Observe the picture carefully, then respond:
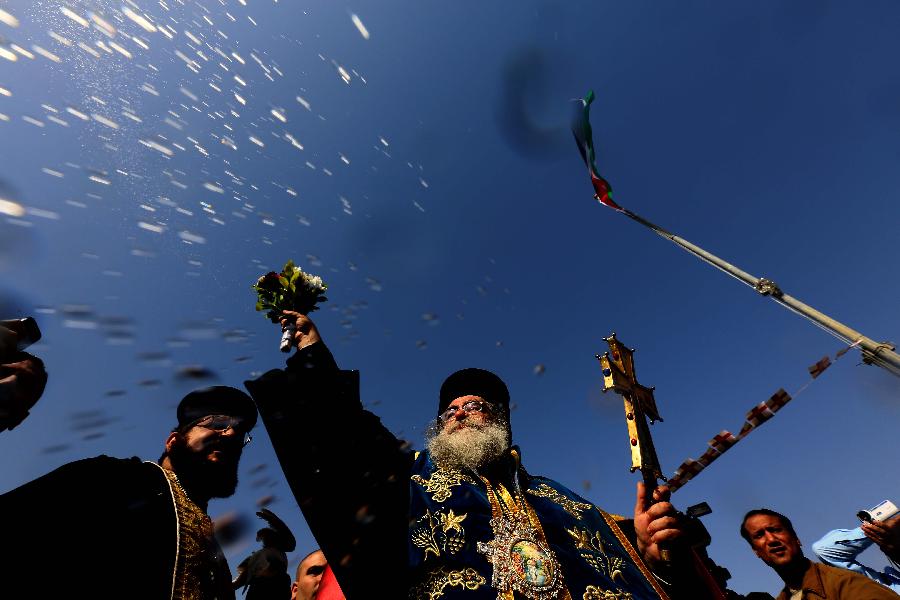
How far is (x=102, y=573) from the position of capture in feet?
7.43

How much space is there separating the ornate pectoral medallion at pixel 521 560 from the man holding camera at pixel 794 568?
4773 mm

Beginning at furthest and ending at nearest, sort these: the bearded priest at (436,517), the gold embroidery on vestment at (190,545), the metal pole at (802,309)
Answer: the metal pole at (802,309) → the bearded priest at (436,517) → the gold embroidery on vestment at (190,545)

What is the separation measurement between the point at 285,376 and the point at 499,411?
2721mm

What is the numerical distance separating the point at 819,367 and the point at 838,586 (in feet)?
9.02

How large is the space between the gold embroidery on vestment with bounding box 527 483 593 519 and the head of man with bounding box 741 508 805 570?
12.8 ft

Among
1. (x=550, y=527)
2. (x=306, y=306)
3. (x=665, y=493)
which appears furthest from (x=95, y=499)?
(x=665, y=493)

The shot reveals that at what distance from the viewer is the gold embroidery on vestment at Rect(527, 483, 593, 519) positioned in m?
3.77

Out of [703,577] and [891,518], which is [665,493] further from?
[891,518]

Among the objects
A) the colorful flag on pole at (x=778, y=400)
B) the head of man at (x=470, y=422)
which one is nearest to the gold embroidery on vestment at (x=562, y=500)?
the head of man at (x=470, y=422)

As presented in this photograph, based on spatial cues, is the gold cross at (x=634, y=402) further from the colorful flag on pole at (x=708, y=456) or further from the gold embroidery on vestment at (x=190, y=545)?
the gold embroidery on vestment at (x=190, y=545)

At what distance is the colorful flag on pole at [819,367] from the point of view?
5804mm

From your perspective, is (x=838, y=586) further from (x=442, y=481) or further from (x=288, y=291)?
(x=288, y=291)

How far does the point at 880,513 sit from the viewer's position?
19.5 ft

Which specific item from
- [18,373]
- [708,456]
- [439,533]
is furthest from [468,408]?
[18,373]
